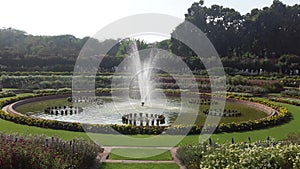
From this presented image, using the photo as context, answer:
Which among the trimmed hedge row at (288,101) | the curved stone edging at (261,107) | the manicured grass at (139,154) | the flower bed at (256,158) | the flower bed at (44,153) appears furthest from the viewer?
the trimmed hedge row at (288,101)

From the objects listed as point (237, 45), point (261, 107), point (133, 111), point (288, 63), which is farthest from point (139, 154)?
point (237, 45)

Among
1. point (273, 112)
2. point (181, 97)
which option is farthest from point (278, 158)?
point (181, 97)

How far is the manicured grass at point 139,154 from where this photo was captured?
28.7ft

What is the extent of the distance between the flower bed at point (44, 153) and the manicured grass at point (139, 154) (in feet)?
2.52

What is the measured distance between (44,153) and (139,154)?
280 centimetres

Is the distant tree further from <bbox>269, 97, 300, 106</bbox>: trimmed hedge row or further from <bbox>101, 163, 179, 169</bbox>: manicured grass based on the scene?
<bbox>101, 163, 179, 169</bbox>: manicured grass

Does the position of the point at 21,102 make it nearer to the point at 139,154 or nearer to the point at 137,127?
the point at 137,127

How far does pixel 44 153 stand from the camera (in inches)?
272

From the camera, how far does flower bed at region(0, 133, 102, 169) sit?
259 inches

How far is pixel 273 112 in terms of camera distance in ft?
49.6

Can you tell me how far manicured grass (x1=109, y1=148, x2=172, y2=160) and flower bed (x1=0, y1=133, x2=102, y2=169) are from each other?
2.52 ft

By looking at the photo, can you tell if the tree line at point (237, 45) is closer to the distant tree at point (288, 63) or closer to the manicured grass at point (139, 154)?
the distant tree at point (288, 63)

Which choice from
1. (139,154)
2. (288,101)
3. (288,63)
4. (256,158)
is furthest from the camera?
(288,63)

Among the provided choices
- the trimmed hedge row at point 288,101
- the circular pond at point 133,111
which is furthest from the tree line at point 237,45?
the circular pond at point 133,111
